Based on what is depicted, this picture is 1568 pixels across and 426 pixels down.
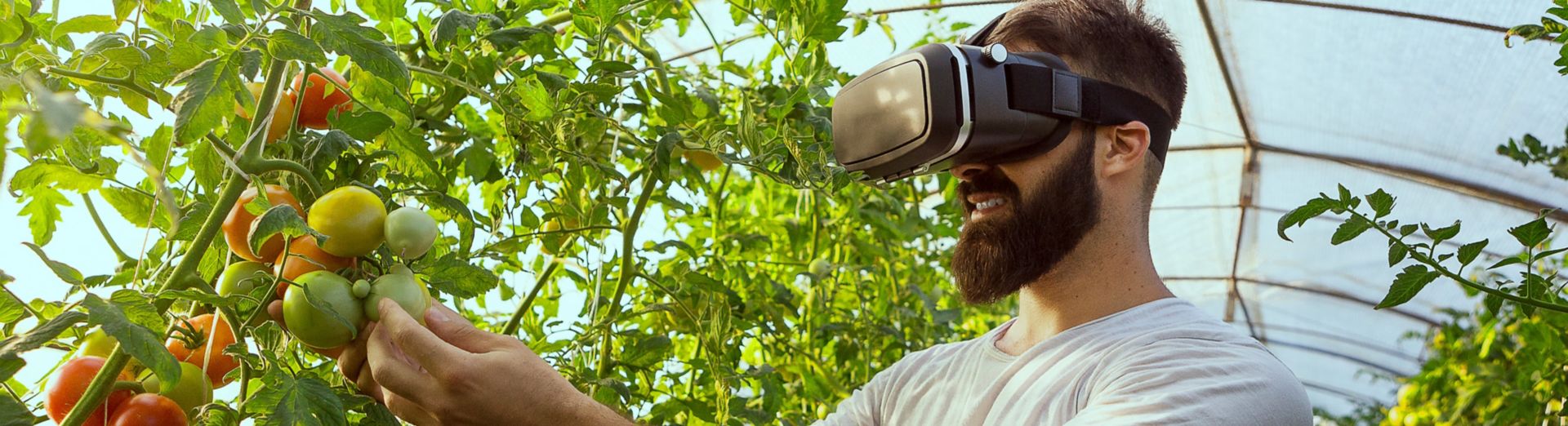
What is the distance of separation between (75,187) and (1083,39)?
3.16 feet

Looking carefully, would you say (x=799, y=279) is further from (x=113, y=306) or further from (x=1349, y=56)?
(x=1349, y=56)

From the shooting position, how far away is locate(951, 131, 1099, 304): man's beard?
1.31 m

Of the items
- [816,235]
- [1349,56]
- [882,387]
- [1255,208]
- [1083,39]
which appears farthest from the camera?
[1255,208]

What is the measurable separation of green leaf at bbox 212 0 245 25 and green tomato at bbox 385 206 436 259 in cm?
18

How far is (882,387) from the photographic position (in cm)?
149

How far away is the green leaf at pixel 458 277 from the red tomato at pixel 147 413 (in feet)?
0.69

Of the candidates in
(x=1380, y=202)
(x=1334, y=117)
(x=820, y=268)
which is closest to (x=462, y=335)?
(x=1380, y=202)

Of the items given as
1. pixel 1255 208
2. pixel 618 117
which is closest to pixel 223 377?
pixel 618 117

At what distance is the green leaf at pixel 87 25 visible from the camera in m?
0.83

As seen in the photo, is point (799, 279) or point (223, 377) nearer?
point (223, 377)

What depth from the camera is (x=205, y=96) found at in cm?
73

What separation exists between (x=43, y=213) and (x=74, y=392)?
23cm

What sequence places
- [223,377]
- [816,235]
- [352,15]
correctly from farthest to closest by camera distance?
[816,235]
[223,377]
[352,15]

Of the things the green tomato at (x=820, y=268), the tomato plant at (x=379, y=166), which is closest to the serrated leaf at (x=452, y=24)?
the tomato plant at (x=379, y=166)
